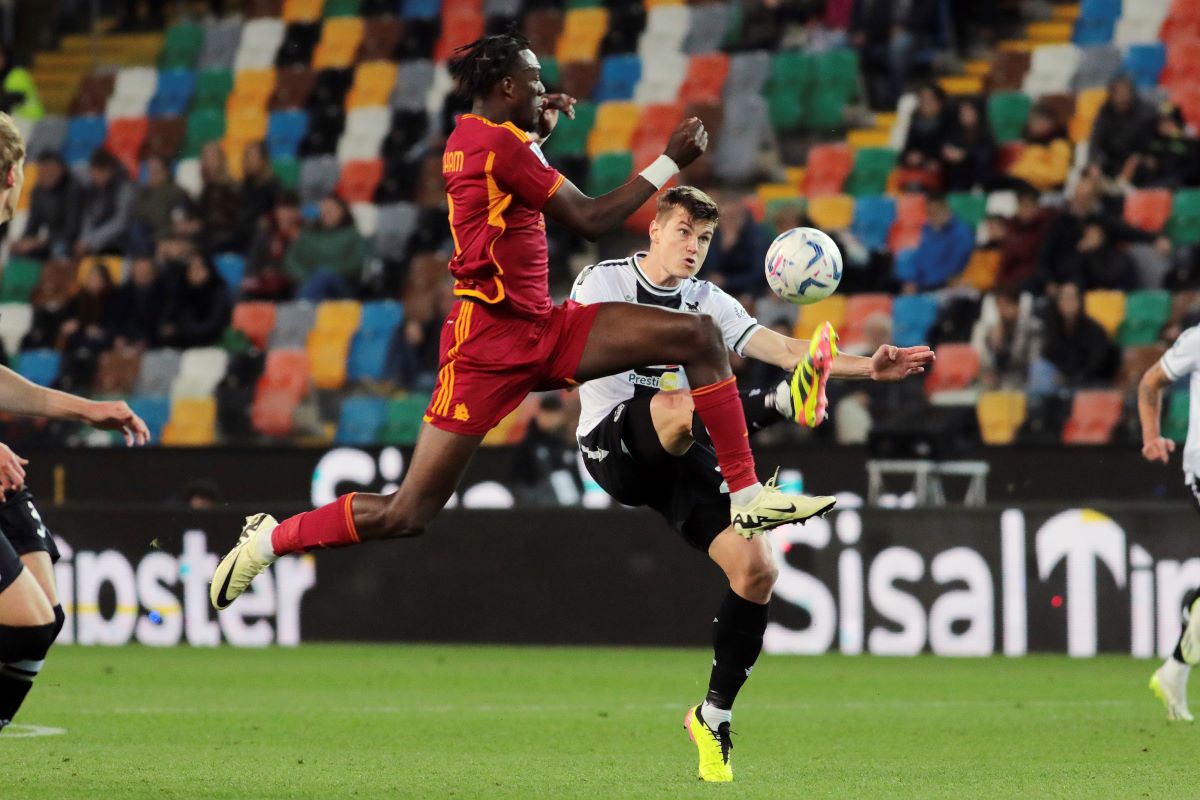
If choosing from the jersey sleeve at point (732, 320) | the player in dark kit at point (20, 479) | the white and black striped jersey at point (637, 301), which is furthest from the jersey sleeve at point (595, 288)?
the player in dark kit at point (20, 479)

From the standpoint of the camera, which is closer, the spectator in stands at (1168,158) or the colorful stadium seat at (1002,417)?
the colorful stadium seat at (1002,417)

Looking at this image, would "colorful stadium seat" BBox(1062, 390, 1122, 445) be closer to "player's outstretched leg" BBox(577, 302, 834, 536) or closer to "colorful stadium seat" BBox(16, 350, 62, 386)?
"player's outstretched leg" BBox(577, 302, 834, 536)

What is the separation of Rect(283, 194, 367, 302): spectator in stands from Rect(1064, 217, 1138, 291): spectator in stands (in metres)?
6.03

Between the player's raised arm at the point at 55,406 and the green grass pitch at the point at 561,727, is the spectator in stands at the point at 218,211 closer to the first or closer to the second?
the green grass pitch at the point at 561,727

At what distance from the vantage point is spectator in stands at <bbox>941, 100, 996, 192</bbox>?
15.5 m

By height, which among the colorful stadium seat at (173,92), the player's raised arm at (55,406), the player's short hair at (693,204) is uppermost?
the colorful stadium seat at (173,92)

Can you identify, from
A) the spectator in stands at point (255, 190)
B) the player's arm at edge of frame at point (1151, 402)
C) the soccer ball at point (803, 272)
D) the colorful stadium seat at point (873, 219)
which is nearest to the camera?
the soccer ball at point (803, 272)

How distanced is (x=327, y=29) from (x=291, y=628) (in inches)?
334

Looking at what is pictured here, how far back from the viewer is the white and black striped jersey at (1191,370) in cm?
834

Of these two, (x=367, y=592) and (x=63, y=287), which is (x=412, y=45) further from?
(x=367, y=592)

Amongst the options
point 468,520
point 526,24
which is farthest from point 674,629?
point 526,24

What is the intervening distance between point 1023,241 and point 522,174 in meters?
8.92

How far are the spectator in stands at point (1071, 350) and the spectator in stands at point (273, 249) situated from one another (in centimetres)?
681

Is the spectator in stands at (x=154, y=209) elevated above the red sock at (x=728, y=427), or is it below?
above
